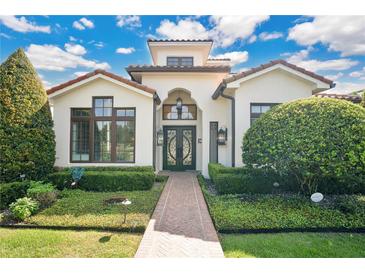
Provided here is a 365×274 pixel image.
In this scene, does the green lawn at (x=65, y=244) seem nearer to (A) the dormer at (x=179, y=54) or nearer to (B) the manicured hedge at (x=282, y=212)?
(B) the manicured hedge at (x=282, y=212)

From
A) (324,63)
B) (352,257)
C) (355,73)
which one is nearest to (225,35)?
(324,63)

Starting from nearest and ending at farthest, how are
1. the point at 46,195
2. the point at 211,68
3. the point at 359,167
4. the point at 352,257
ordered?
the point at 352,257 < the point at 359,167 < the point at 46,195 < the point at 211,68

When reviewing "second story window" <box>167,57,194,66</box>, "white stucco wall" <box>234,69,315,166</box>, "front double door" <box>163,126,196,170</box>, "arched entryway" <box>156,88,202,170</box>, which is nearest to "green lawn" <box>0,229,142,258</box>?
"white stucco wall" <box>234,69,315,166</box>

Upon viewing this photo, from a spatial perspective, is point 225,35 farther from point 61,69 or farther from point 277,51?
point 61,69

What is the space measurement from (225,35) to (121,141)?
718cm

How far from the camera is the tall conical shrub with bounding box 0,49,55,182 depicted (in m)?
8.05

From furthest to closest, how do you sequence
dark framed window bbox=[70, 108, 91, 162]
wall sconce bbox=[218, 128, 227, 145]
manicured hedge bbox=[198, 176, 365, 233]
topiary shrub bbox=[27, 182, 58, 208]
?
wall sconce bbox=[218, 128, 227, 145]
dark framed window bbox=[70, 108, 91, 162]
topiary shrub bbox=[27, 182, 58, 208]
manicured hedge bbox=[198, 176, 365, 233]

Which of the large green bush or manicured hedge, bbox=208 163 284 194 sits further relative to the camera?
manicured hedge, bbox=208 163 284 194

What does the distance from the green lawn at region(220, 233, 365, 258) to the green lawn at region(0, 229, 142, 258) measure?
89.0 inches

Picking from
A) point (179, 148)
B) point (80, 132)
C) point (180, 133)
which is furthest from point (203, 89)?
point (80, 132)

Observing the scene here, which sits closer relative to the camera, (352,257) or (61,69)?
(352,257)

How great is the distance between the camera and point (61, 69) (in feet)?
35.8

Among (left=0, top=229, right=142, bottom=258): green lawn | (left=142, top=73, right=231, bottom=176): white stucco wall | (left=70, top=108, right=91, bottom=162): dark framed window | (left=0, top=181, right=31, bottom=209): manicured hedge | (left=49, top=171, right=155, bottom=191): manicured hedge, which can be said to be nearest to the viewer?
(left=0, top=229, right=142, bottom=258): green lawn

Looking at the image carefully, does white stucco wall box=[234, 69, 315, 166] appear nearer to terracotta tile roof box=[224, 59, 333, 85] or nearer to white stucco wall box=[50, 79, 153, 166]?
terracotta tile roof box=[224, 59, 333, 85]
